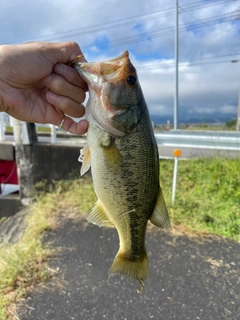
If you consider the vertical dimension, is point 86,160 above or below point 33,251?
above

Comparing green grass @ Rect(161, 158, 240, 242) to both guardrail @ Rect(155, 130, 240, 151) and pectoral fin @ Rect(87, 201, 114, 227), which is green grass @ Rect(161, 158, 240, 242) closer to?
guardrail @ Rect(155, 130, 240, 151)

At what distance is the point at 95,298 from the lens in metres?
3.62

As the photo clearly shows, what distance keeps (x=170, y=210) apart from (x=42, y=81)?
3.68 metres

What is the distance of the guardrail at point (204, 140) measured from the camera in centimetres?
699

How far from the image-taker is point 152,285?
3793mm

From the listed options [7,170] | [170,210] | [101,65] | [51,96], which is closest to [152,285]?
[170,210]

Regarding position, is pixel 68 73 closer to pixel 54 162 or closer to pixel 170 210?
pixel 170 210

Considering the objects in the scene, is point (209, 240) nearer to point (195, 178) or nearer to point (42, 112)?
point (195, 178)

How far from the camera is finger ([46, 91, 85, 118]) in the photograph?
2.23 m

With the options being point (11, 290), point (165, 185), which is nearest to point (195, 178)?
point (165, 185)

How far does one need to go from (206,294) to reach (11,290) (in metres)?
2.37

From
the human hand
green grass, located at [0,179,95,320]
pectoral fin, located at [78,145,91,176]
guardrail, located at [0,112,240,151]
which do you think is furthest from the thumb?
guardrail, located at [0,112,240,151]

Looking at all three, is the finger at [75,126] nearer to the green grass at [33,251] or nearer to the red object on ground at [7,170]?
the green grass at [33,251]

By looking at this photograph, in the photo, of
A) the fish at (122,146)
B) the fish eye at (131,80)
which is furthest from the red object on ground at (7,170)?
the fish eye at (131,80)
